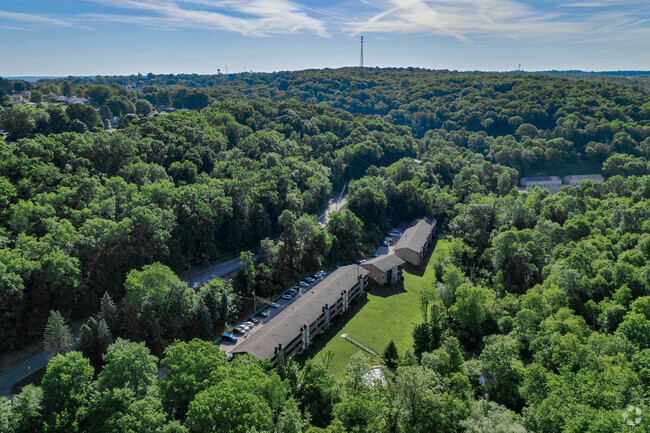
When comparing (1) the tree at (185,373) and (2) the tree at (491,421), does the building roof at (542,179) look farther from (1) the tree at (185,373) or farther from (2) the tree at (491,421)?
(1) the tree at (185,373)

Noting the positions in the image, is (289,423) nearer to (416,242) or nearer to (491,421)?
(491,421)

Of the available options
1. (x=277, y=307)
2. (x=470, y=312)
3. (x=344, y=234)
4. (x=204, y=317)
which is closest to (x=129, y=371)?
(x=204, y=317)

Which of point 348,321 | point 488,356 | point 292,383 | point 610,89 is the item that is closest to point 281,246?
point 348,321

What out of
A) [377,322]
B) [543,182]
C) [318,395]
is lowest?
[377,322]

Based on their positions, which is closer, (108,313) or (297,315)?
(108,313)

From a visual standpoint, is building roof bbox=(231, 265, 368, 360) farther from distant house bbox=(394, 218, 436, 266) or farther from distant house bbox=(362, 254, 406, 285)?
distant house bbox=(394, 218, 436, 266)

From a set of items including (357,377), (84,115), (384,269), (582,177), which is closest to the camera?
(357,377)

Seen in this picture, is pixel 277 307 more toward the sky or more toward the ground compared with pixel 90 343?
more toward the ground
